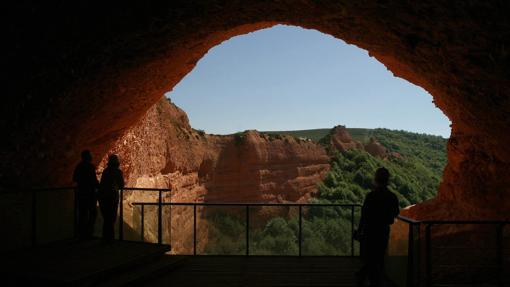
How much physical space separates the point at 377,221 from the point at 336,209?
756 inches

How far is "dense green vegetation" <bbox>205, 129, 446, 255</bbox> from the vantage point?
16375 millimetres

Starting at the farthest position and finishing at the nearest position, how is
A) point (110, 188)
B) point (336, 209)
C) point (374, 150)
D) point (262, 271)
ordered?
point (374, 150) < point (336, 209) < point (110, 188) < point (262, 271)

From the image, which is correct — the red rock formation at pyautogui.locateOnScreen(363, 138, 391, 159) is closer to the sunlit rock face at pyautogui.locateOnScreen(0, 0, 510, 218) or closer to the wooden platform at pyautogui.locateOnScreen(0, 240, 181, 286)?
the sunlit rock face at pyautogui.locateOnScreen(0, 0, 510, 218)

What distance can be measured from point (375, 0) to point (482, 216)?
6.88m

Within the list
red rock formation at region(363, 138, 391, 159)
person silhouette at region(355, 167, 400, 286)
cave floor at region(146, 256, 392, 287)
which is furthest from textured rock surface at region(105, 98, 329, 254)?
red rock formation at region(363, 138, 391, 159)

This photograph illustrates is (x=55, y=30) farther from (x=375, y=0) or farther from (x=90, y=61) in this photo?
(x=375, y=0)

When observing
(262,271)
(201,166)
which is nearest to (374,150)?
(201,166)

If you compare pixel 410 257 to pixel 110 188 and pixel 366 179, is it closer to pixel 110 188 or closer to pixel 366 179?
pixel 110 188

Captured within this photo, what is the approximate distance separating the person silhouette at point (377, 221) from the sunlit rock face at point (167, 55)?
7.83 ft

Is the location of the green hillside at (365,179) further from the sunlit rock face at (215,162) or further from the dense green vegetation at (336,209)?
the sunlit rock face at (215,162)

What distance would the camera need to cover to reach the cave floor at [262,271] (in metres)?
6.04

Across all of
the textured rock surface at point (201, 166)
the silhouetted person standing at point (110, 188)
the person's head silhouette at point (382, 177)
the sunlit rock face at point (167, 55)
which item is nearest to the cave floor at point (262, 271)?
the silhouetted person standing at point (110, 188)

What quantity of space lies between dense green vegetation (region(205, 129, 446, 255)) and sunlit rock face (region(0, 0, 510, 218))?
7574 mm

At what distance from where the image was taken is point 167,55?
8.16m
